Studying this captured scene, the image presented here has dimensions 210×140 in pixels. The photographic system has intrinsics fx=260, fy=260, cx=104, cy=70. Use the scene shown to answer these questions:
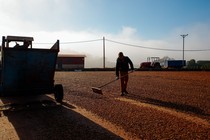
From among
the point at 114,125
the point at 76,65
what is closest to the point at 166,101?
the point at 114,125

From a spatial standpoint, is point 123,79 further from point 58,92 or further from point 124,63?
point 58,92

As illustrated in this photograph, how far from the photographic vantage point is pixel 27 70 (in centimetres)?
953

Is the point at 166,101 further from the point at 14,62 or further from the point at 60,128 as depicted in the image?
the point at 14,62

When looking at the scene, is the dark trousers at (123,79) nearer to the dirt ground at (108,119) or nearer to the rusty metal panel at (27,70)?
the dirt ground at (108,119)

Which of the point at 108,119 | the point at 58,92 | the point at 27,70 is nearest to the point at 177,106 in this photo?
the point at 108,119

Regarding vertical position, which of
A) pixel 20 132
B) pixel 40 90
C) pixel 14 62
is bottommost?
pixel 20 132

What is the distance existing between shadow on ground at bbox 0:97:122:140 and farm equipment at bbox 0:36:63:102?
58cm

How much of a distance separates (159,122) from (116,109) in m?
2.15

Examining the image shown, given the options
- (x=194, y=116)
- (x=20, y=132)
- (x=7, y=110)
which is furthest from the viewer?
→ (x=7, y=110)

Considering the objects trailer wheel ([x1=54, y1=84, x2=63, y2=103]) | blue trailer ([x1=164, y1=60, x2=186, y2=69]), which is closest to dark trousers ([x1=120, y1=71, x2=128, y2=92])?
trailer wheel ([x1=54, y1=84, x2=63, y2=103])

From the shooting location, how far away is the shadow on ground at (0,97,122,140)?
6.22m

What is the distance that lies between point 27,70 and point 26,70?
0.04 m

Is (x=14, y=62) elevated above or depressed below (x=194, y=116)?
above

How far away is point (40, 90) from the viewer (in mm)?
10031
